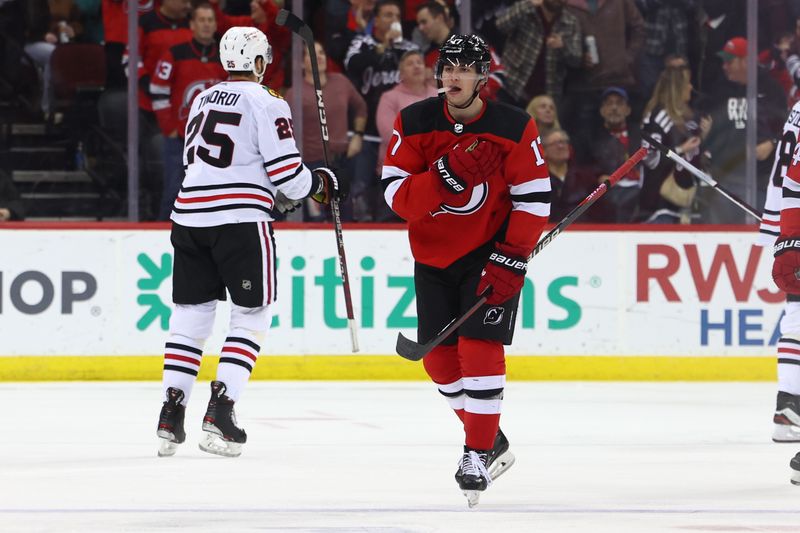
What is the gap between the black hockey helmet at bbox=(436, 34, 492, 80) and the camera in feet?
14.3

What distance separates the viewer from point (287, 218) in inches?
327

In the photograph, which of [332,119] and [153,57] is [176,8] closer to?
[153,57]

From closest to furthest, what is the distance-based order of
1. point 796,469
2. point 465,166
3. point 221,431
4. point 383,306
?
point 465,166 → point 796,469 → point 221,431 → point 383,306

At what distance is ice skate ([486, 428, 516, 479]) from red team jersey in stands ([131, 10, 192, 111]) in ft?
13.3

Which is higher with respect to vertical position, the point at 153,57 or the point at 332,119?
the point at 153,57

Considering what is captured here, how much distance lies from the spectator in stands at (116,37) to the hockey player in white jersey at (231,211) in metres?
2.90

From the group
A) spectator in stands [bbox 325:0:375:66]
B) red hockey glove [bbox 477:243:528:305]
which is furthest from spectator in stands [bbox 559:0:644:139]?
red hockey glove [bbox 477:243:528:305]

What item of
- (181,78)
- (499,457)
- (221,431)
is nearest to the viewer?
(499,457)

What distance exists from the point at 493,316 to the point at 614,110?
441cm

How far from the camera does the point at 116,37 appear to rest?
27.3ft

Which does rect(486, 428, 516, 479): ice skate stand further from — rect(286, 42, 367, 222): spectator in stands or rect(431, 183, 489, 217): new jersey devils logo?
rect(286, 42, 367, 222): spectator in stands

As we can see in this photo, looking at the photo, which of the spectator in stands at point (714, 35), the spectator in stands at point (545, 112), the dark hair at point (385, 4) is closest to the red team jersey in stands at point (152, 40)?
the dark hair at point (385, 4)

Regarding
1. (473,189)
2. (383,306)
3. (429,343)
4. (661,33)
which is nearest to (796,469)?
(429,343)

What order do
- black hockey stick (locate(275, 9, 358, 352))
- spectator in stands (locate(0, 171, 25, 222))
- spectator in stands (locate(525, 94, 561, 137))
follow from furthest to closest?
1. spectator in stands (locate(525, 94, 561, 137))
2. spectator in stands (locate(0, 171, 25, 222))
3. black hockey stick (locate(275, 9, 358, 352))
